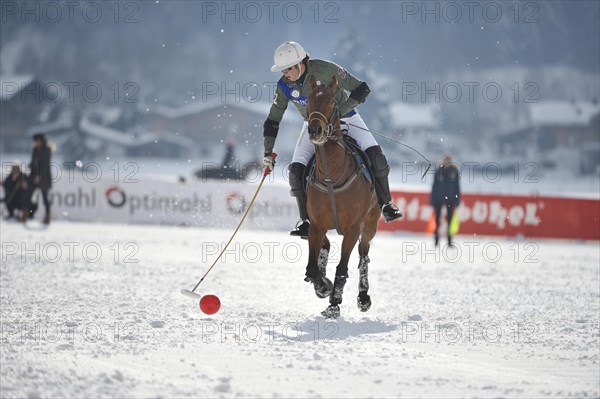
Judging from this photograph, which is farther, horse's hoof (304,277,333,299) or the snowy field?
horse's hoof (304,277,333,299)

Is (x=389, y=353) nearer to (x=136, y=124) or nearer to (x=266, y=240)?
(x=266, y=240)

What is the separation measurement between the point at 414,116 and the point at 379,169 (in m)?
77.0

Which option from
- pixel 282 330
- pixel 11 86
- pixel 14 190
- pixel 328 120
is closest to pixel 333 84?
pixel 328 120

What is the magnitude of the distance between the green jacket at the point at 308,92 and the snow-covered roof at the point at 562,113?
62484mm

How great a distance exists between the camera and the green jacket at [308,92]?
8.33 m

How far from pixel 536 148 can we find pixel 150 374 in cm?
7383

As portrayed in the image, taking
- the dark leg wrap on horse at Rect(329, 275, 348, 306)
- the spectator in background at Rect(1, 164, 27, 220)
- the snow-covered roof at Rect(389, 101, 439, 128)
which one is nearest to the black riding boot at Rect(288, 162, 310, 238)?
the dark leg wrap on horse at Rect(329, 275, 348, 306)

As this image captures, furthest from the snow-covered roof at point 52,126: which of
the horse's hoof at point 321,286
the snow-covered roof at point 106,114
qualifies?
the horse's hoof at point 321,286

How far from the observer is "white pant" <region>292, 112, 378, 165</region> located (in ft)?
29.1

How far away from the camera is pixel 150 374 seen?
5.20m

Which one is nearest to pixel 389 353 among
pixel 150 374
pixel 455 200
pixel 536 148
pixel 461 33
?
pixel 150 374

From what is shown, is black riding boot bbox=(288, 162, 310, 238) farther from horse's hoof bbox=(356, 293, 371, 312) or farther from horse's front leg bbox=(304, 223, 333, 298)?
horse's hoof bbox=(356, 293, 371, 312)

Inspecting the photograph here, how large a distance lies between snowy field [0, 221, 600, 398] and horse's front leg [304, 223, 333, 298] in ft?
1.23

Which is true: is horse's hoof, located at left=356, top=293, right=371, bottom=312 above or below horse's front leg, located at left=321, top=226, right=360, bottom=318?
below
